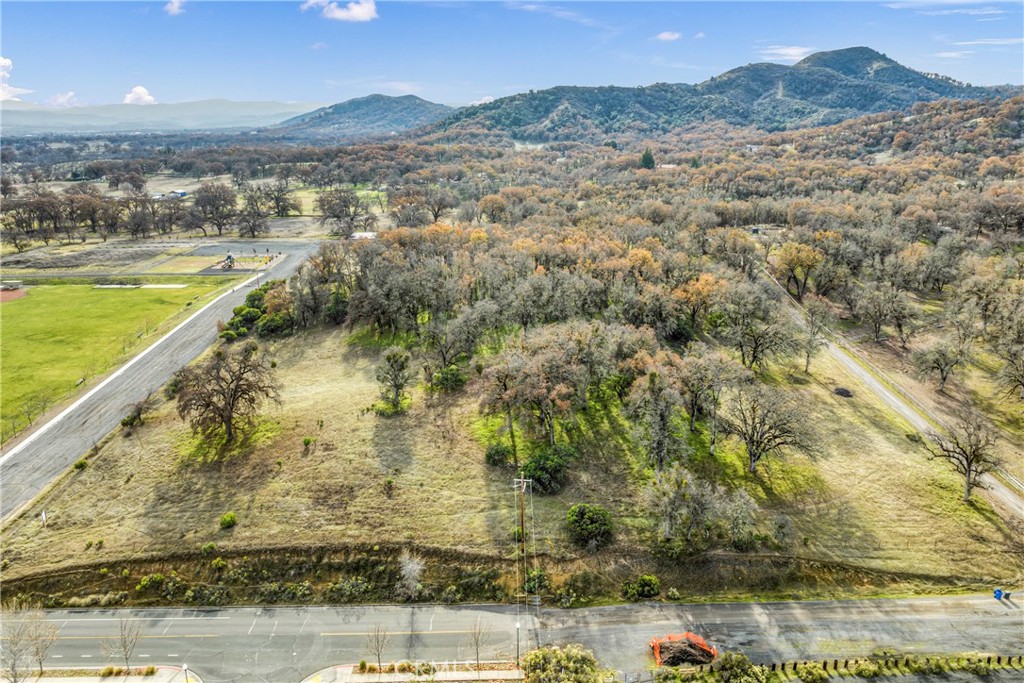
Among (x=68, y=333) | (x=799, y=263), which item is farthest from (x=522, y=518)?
(x=68, y=333)

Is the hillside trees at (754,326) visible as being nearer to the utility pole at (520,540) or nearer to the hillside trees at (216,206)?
the utility pole at (520,540)

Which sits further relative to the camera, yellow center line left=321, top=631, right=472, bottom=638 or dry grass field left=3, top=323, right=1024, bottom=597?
dry grass field left=3, top=323, right=1024, bottom=597

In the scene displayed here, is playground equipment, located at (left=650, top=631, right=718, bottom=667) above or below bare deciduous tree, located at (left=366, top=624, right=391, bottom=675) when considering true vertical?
above

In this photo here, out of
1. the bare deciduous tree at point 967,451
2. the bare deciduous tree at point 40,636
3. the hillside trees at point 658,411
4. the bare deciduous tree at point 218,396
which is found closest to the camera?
the bare deciduous tree at point 40,636

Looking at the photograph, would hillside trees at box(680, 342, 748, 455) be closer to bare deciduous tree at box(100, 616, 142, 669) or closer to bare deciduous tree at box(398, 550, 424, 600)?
bare deciduous tree at box(398, 550, 424, 600)

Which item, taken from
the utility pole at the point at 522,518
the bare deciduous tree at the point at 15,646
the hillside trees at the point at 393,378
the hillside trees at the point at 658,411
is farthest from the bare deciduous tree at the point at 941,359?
the bare deciduous tree at the point at 15,646

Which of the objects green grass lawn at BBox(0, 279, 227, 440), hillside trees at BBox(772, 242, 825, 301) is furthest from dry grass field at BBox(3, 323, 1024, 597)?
hillside trees at BBox(772, 242, 825, 301)

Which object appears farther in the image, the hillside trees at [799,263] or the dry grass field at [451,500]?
the hillside trees at [799,263]
